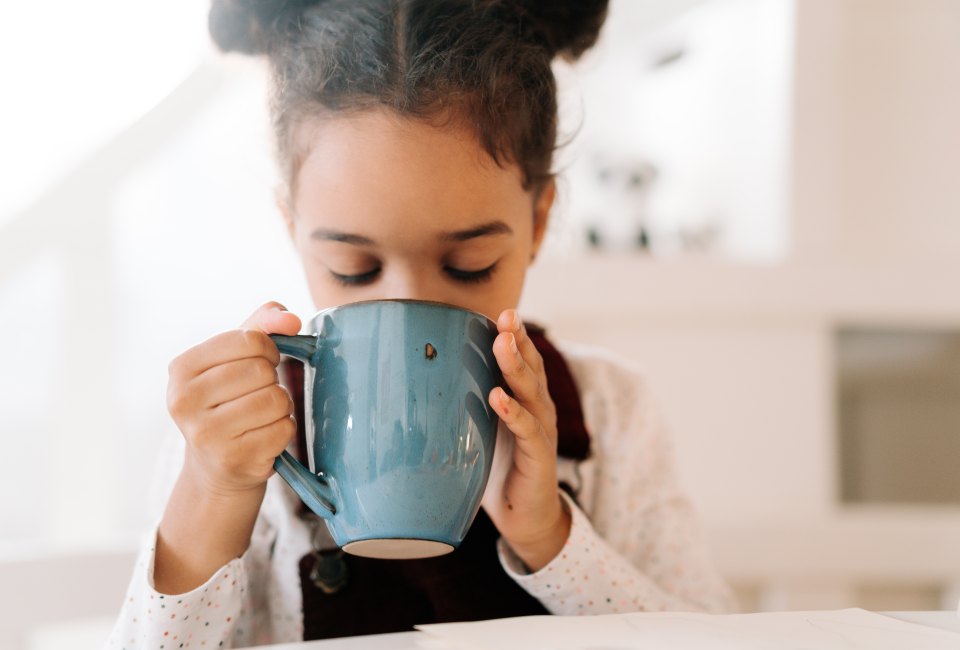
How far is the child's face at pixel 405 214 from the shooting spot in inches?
26.7

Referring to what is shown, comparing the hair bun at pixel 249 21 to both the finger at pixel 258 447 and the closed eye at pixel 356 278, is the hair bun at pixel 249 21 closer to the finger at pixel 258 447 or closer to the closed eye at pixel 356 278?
the closed eye at pixel 356 278

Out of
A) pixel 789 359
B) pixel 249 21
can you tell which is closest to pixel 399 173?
Answer: pixel 249 21

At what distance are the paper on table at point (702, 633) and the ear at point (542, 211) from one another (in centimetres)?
44

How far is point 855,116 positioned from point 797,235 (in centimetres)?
35

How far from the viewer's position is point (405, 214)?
0.67 metres

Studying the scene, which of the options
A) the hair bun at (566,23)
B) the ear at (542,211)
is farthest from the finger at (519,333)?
the hair bun at (566,23)

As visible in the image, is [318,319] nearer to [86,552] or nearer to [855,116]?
[86,552]

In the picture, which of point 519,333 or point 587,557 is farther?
point 587,557

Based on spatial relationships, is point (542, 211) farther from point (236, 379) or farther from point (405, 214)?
point (236, 379)

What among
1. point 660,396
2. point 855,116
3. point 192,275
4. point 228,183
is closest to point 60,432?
point 192,275

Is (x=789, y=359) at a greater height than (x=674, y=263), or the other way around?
(x=674, y=263)

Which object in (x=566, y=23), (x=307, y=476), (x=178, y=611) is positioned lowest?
(x=178, y=611)

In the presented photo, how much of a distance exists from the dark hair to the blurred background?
7 cm

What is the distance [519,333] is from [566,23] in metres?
0.44
